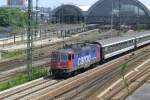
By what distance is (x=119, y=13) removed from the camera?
164625 millimetres

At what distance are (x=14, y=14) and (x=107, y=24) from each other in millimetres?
43240

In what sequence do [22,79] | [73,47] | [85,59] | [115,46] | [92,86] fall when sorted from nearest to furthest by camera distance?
[92,86] → [22,79] → [73,47] → [85,59] → [115,46]

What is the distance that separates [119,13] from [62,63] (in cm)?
12358

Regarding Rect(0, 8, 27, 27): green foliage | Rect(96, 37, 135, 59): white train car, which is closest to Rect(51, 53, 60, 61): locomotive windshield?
Rect(96, 37, 135, 59): white train car

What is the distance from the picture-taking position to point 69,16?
179500 mm

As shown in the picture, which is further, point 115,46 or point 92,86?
point 115,46

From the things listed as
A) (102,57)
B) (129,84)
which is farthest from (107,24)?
(129,84)

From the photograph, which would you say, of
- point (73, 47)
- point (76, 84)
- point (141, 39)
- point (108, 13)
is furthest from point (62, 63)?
point (108, 13)

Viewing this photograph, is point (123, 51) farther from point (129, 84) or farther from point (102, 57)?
point (129, 84)

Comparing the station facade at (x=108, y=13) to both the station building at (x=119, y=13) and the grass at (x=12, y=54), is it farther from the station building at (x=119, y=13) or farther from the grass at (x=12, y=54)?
the grass at (x=12, y=54)

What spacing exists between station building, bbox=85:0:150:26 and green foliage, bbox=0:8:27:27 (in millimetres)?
36512

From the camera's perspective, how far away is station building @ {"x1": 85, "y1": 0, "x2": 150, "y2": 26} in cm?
16288

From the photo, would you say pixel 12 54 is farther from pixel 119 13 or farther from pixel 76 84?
pixel 119 13

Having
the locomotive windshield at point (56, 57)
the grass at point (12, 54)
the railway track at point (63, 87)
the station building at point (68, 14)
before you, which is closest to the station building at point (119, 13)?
the station building at point (68, 14)
